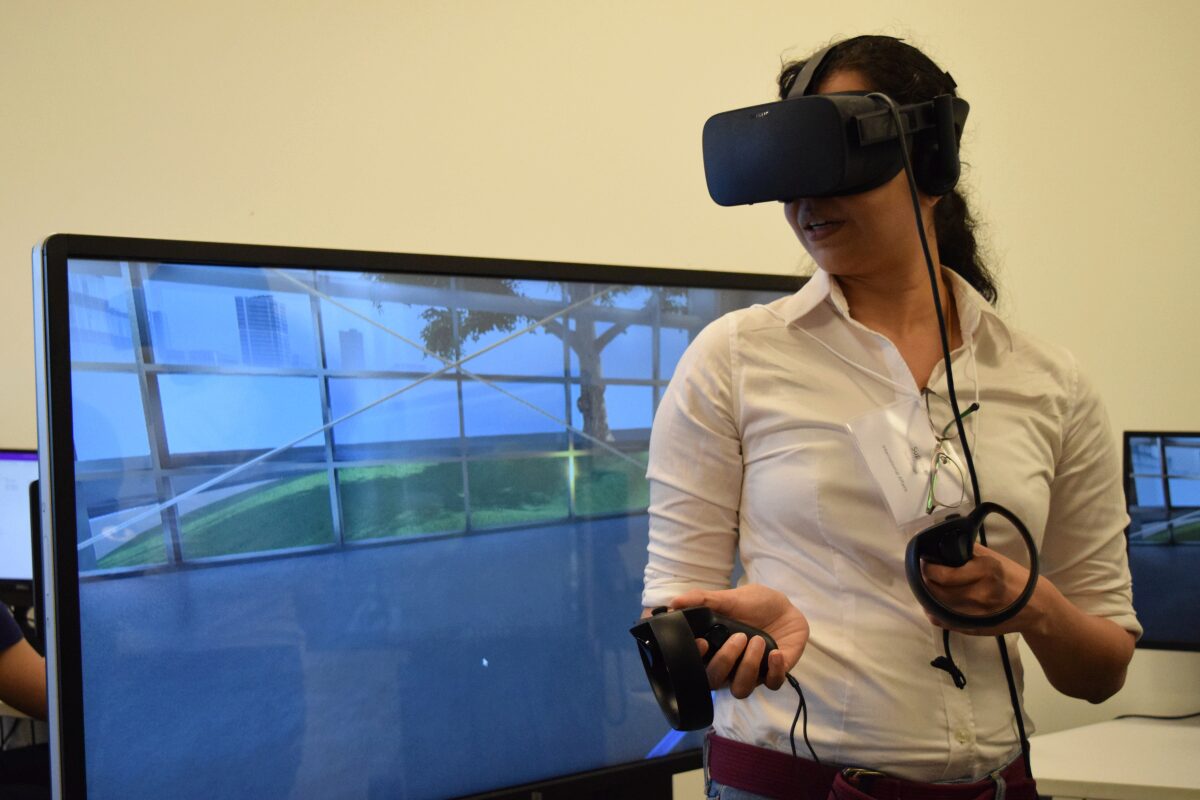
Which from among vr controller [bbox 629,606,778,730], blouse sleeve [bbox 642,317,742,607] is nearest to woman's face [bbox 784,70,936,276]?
blouse sleeve [bbox 642,317,742,607]

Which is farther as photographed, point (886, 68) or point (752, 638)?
point (886, 68)

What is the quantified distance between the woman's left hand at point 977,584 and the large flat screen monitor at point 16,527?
1664 millimetres

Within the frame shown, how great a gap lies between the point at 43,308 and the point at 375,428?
45 centimetres

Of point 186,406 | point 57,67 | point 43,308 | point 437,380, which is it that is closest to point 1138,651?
point 437,380

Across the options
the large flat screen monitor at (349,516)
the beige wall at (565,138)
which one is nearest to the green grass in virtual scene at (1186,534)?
the beige wall at (565,138)

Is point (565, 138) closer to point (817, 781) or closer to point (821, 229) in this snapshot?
point (821, 229)

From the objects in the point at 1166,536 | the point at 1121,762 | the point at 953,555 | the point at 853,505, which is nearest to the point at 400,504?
the point at 853,505

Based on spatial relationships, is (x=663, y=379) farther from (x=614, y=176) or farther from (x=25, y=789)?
(x=25, y=789)

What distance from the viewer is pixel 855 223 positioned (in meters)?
0.89

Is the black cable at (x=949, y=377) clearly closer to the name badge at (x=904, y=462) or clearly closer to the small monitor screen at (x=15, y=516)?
the name badge at (x=904, y=462)

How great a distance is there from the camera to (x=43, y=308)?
3.84ft

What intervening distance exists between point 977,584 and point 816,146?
0.38 meters

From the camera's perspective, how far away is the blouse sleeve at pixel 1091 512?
0.98 m

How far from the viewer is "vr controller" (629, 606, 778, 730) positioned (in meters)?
0.74
